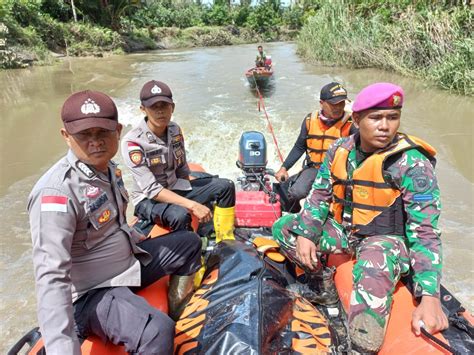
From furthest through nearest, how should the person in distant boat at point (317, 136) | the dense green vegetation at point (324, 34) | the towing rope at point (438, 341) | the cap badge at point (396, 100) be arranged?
the dense green vegetation at point (324, 34)
the person in distant boat at point (317, 136)
the cap badge at point (396, 100)
the towing rope at point (438, 341)

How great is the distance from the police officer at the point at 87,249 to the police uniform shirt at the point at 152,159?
0.89 m

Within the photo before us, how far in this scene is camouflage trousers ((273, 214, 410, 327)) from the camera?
5.58 feet

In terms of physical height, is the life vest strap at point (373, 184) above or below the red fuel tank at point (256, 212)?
above

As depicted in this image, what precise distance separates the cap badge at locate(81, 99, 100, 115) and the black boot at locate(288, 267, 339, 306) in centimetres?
157

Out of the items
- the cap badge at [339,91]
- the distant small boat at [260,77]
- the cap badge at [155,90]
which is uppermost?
the cap badge at [155,90]

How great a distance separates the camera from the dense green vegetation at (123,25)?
1772 cm

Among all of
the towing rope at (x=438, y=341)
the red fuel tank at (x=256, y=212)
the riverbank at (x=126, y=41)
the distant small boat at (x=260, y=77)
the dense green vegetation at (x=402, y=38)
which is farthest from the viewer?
the riverbank at (x=126, y=41)

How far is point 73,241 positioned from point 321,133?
99.5 inches

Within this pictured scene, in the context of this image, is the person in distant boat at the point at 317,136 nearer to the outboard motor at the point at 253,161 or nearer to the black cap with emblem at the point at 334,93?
the black cap with emblem at the point at 334,93

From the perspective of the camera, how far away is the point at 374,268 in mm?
1781

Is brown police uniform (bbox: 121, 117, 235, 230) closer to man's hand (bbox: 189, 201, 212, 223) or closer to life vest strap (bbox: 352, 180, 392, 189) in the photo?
man's hand (bbox: 189, 201, 212, 223)

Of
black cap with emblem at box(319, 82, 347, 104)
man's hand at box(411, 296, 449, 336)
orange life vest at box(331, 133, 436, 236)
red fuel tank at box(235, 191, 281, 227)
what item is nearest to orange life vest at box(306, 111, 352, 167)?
black cap with emblem at box(319, 82, 347, 104)

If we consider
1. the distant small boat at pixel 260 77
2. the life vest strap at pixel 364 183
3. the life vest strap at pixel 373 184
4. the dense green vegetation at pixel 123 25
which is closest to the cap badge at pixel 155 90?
the life vest strap at pixel 364 183

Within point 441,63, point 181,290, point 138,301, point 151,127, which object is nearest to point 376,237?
point 181,290
